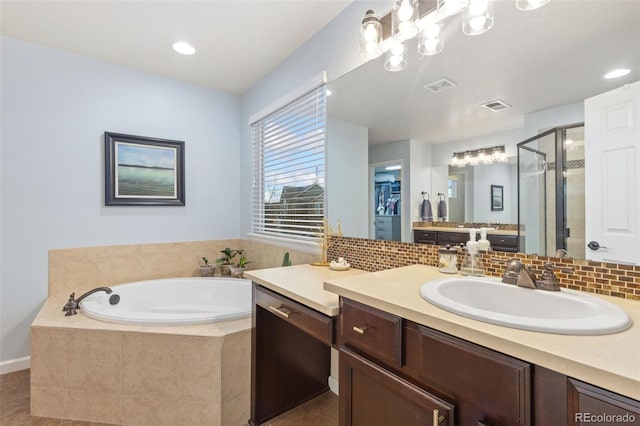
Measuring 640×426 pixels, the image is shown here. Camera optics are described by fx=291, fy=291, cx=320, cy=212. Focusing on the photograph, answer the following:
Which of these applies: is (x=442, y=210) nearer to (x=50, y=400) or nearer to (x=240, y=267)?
(x=240, y=267)

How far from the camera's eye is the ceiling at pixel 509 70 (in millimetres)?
918

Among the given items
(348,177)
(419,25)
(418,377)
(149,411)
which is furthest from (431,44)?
(149,411)

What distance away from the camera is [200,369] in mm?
1576

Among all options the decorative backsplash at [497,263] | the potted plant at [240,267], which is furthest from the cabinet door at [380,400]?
the potted plant at [240,267]

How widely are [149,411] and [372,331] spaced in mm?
1495

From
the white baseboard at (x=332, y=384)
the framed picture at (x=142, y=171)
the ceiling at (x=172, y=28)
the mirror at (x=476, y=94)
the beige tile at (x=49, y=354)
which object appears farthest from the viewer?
the framed picture at (x=142, y=171)

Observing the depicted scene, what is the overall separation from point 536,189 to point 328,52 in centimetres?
153

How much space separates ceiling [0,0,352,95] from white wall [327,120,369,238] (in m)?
0.77

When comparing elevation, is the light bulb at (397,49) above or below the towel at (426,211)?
above

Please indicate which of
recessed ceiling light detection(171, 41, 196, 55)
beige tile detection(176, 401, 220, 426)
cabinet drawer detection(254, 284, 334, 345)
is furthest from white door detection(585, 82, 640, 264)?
recessed ceiling light detection(171, 41, 196, 55)

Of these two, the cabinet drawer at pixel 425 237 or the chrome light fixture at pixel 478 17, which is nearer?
the chrome light fixture at pixel 478 17

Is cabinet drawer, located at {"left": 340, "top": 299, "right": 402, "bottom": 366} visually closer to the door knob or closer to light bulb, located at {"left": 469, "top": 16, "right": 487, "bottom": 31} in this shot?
the door knob

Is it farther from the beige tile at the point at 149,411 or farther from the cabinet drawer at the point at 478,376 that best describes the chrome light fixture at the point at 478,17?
the beige tile at the point at 149,411

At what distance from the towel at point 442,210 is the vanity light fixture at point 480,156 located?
0.18 meters
